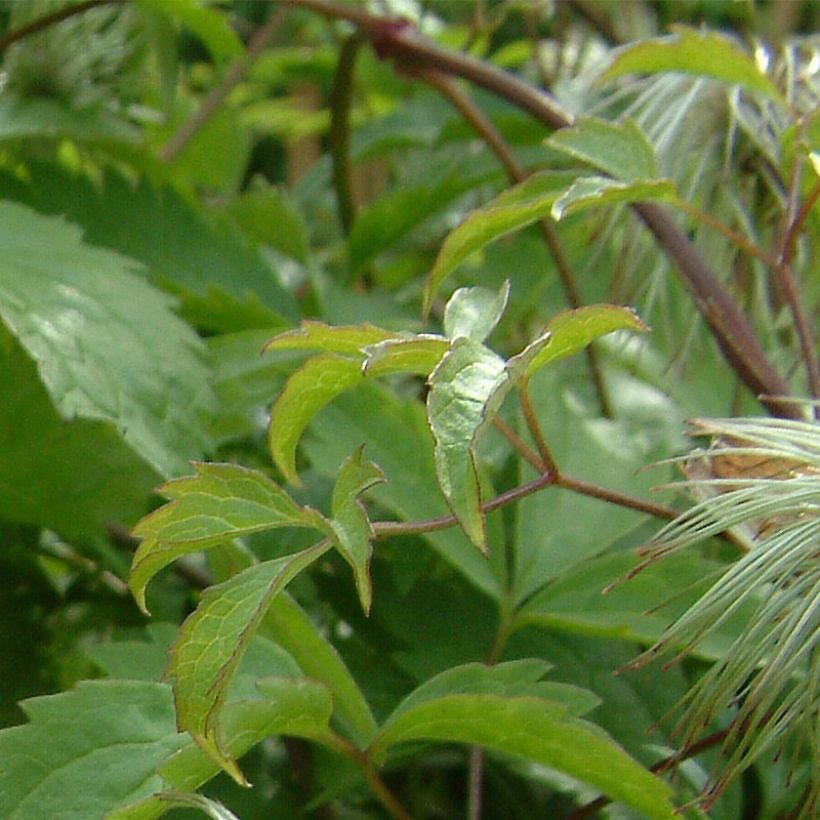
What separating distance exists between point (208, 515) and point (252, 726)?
0.08 meters

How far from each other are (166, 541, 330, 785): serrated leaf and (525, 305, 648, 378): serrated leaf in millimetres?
98

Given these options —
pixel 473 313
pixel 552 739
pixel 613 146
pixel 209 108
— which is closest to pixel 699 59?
pixel 613 146

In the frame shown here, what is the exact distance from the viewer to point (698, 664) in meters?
0.62

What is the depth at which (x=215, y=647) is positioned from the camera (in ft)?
1.14

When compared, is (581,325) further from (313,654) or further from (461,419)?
(313,654)

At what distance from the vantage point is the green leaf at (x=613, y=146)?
0.48m

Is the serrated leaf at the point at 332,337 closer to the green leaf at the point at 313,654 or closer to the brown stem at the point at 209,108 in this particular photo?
the green leaf at the point at 313,654

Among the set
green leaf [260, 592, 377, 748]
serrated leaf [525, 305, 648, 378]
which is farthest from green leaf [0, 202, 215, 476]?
serrated leaf [525, 305, 648, 378]

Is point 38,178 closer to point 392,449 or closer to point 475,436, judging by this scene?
point 392,449

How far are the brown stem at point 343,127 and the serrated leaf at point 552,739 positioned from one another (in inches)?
20.7

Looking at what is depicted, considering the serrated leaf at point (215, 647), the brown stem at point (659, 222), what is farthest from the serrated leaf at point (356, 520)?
the brown stem at point (659, 222)

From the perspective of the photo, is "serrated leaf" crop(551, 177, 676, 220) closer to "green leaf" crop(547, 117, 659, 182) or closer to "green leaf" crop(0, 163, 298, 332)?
"green leaf" crop(547, 117, 659, 182)

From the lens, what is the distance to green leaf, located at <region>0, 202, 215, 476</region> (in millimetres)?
488

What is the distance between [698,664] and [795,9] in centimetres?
95
